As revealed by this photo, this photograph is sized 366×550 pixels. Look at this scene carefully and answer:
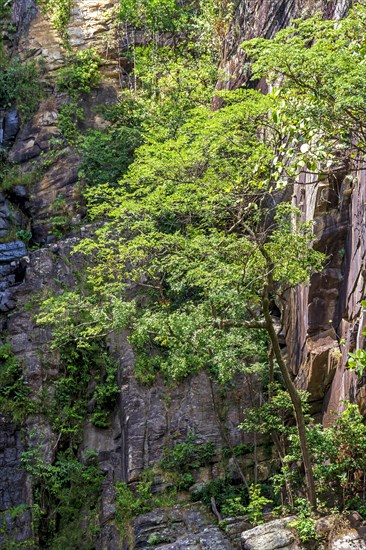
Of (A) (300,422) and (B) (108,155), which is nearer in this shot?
(A) (300,422)

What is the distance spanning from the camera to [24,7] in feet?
90.3

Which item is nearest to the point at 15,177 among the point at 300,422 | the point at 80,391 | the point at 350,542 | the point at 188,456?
the point at 80,391

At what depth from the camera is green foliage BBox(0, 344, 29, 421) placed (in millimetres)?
16984

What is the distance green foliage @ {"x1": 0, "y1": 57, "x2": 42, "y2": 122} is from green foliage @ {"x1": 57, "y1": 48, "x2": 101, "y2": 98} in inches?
33.5

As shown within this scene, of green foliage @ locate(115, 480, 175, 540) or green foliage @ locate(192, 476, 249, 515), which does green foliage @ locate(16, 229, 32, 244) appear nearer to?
green foliage @ locate(115, 480, 175, 540)

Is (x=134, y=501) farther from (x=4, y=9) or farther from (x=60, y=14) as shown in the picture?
(x=4, y=9)

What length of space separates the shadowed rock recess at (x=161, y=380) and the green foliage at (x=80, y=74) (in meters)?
2.29

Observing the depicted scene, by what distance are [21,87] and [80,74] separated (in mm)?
1961

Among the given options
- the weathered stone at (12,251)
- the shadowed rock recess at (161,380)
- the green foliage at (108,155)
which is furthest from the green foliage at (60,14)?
the weathered stone at (12,251)

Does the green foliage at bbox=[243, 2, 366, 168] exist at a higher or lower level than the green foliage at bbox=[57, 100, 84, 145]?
lower

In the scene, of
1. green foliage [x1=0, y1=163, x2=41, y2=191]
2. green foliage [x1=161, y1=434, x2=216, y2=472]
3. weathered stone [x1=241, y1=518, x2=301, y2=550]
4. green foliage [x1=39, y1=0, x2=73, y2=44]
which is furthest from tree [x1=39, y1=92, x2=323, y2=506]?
green foliage [x1=39, y1=0, x2=73, y2=44]

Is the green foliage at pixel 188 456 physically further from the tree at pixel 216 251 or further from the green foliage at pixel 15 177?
the green foliage at pixel 15 177

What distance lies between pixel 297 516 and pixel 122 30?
19499 mm

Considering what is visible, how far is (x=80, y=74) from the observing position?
25.2 meters
